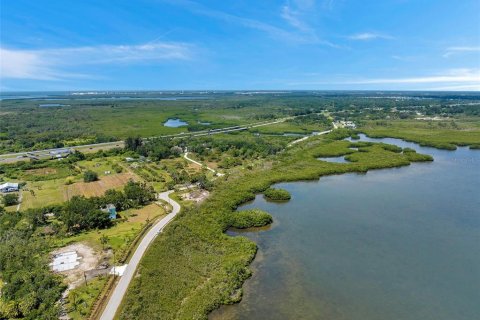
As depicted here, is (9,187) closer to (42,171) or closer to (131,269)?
(42,171)

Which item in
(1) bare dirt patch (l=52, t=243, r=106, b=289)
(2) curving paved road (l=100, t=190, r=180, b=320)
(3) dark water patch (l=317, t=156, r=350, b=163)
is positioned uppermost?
(2) curving paved road (l=100, t=190, r=180, b=320)

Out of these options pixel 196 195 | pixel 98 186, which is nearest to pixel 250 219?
pixel 196 195

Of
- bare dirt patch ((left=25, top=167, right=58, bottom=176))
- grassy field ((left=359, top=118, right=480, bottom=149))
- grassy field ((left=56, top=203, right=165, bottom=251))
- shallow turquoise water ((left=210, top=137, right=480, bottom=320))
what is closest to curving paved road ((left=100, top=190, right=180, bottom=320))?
grassy field ((left=56, top=203, right=165, bottom=251))

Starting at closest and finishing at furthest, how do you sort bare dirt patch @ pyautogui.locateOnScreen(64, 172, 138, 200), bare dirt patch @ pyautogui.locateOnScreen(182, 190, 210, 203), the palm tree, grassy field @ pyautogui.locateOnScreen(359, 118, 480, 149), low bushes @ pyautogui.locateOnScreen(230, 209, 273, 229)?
1. the palm tree
2. low bushes @ pyautogui.locateOnScreen(230, 209, 273, 229)
3. bare dirt patch @ pyautogui.locateOnScreen(182, 190, 210, 203)
4. bare dirt patch @ pyautogui.locateOnScreen(64, 172, 138, 200)
5. grassy field @ pyautogui.locateOnScreen(359, 118, 480, 149)

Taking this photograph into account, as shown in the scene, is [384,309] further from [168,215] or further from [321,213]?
[168,215]

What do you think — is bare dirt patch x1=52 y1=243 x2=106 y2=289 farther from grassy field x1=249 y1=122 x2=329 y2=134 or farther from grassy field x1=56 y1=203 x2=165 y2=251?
grassy field x1=249 y1=122 x2=329 y2=134

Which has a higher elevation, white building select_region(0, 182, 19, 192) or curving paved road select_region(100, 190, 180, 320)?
curving paved road select_region(100, 190, 180, 320)

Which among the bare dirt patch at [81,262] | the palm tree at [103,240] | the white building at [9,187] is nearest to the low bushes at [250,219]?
the palm tree at [103,240]
